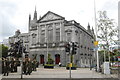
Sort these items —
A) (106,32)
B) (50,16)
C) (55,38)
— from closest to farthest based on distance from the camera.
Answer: (106,32), (55,38), (50,16)

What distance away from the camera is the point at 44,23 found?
5653 centimetres

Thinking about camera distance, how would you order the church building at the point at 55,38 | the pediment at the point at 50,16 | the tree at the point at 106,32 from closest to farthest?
the tree at the point at 106,32 → the church building at the point at 55,38 → the pediment at the point at 50,16

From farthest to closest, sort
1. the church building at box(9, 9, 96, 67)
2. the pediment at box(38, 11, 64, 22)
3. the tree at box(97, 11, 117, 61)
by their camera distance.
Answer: the pediment at box(38, 11, 64, 22) → the church building at box(9, 9, 96, 67) → the tree at box(97, 11, 117, 61)

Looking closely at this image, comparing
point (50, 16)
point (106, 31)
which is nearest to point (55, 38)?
point (50, 16)

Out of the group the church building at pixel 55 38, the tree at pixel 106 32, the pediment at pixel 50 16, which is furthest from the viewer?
the pediment at pixel 50 16

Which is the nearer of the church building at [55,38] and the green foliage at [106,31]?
the green foliage at [106,31]

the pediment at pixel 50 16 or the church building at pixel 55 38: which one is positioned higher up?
the pediment at pixel 50 16

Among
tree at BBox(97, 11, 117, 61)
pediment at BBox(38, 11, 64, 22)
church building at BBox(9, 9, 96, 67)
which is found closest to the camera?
tree at BBox(97, 11, 117, 61)

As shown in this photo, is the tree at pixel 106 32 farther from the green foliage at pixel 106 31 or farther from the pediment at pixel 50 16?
the pediment at pixel 50 16

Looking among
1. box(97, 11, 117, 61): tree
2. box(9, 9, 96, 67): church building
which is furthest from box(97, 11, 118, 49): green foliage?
box(9, 9, 96, 67): church building

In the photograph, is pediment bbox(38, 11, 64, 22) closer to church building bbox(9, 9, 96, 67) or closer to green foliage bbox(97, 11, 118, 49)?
church building bbox(9, 9, 96, 67)

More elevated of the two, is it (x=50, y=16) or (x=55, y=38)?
(x=50, y=16)

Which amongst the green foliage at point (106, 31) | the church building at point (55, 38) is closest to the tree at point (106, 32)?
the green foliage at point (106, 31)

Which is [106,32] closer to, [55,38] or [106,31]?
[106,31]
